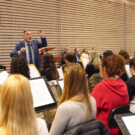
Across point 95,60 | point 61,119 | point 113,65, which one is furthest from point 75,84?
point 95,60

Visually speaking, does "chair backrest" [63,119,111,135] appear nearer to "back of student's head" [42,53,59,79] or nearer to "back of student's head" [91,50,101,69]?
"back of student's head" [42,53,59,79]

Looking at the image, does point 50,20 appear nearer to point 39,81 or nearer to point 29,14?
point 29,14

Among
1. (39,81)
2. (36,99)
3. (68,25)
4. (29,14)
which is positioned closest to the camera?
(36,99)

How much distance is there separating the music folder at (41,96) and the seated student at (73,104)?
15.5 inches

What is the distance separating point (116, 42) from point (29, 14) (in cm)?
616

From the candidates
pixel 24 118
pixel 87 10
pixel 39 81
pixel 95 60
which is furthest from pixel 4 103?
pixel 87 10

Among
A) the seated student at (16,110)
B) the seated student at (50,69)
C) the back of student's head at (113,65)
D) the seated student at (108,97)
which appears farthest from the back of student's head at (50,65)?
the seated student at (16,110)

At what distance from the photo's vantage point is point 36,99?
2.26 m

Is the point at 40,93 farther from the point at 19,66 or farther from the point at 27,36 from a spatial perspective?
the point at 27,36

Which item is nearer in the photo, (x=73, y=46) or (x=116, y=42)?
(x=73, y=46)

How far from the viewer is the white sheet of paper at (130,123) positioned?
54.7 inches

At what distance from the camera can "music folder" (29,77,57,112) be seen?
2.23m

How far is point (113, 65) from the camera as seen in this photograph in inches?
99.0

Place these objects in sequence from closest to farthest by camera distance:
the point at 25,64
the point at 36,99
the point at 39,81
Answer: the point at 36,99, the point at 39,81, the point at 25,64
